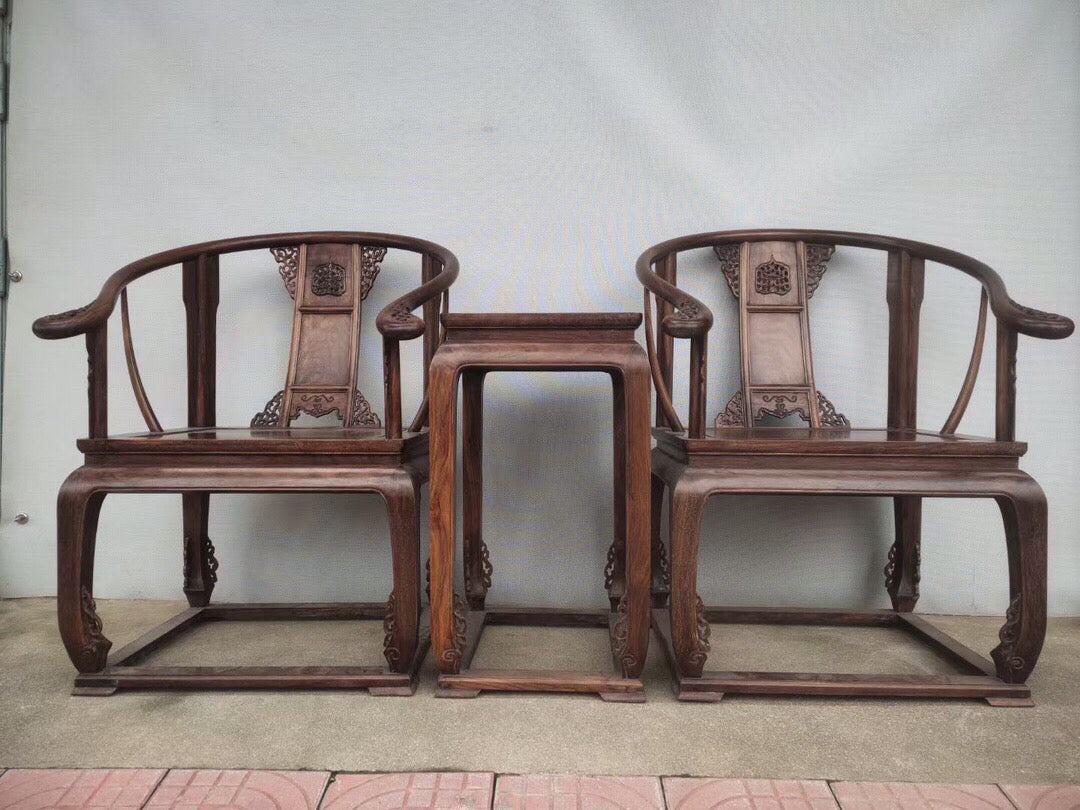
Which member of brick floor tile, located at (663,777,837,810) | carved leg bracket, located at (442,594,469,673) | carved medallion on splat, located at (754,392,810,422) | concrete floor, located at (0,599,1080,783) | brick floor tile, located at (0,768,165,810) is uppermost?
carved medallion on splat, located at (754,392,810,422)

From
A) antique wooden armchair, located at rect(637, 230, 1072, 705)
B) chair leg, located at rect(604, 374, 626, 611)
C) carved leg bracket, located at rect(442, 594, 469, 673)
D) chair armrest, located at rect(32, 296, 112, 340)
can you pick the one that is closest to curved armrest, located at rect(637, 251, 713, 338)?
antique wooden armchair, located at rect(637, 230, 1072, 705)

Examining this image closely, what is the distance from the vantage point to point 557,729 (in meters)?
1.17

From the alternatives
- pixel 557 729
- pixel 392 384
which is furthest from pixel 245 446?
pixel 557 729

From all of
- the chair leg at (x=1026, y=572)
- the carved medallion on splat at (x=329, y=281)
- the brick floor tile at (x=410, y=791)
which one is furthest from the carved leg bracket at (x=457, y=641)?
the chair leg at (x=1026, y=572)

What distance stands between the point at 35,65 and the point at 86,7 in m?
0.22

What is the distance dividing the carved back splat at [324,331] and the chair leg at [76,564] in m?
0.47

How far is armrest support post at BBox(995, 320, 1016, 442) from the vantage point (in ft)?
4.30

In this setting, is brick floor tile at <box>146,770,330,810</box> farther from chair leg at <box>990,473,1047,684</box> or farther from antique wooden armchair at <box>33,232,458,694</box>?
chair leg at <box>990,473,1047,684</box>

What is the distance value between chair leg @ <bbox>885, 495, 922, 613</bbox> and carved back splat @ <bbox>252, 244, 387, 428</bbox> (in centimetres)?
138

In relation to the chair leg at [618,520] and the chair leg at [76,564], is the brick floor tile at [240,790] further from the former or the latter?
the chair leg at [618,520]

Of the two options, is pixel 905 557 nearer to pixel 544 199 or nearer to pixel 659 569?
pixel 659 569

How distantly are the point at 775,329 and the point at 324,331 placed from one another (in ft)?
3.88

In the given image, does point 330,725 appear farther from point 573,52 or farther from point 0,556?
point 573,52

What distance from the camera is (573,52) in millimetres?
1854
